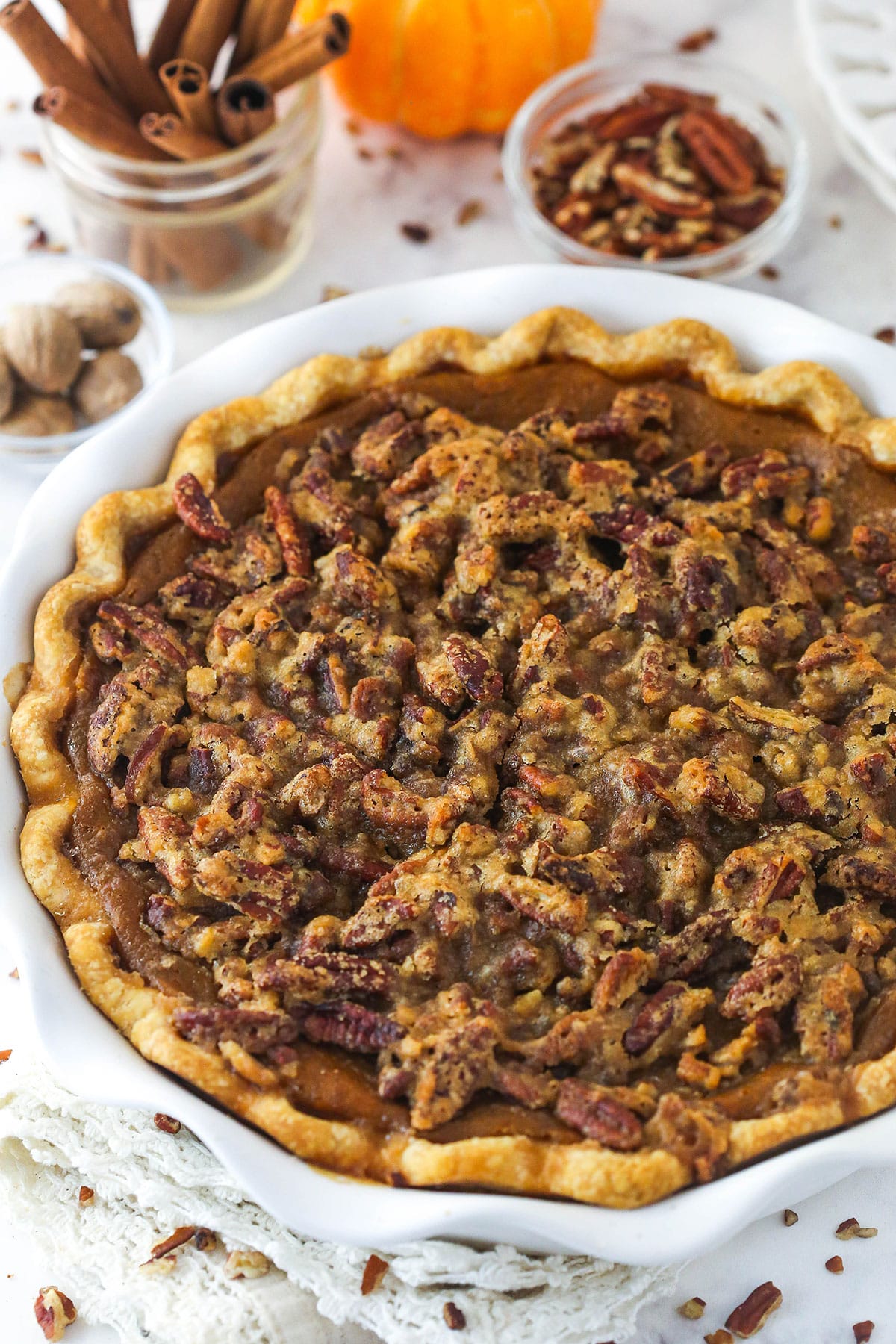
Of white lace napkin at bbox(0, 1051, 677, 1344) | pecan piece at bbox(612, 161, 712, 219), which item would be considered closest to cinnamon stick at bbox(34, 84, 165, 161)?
pecan piece at bbox(612, 161, 712, 219)

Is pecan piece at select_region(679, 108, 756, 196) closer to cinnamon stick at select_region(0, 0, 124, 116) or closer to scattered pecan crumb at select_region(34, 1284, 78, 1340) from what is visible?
cinnamon stick at select_region(0, 0, 124, 116)

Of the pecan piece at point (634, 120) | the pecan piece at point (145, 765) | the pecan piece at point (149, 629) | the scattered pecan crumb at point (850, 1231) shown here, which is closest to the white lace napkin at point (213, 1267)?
the scattered pecan crumb at point (850, 1231)

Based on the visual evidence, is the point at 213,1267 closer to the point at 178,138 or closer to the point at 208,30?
the point at 178,138

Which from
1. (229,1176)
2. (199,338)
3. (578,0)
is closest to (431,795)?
(229,1176)

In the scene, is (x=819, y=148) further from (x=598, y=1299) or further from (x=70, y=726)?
(x=598, y=1299)

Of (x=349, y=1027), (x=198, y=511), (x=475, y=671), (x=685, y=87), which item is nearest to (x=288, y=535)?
(x=198, y=511)

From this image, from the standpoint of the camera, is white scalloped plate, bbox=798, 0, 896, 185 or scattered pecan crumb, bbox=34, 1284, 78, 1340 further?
white scalloped plate, bbox=798, 0, 896, 185
